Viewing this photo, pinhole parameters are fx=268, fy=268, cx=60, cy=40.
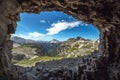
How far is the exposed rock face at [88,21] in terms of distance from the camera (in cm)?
2869

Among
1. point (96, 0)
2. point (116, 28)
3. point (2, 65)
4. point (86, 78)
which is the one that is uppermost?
point (96, 0)

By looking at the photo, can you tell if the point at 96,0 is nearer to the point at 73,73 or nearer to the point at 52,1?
the point at 52,1

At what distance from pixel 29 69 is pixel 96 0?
48.5 feet

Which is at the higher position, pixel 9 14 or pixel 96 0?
pixel 96 0

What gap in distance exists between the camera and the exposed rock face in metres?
28.7

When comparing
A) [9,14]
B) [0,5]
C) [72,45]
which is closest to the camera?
[0,5]

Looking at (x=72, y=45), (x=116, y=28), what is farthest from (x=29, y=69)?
(x=72, y=45)

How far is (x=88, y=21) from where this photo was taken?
132 ft

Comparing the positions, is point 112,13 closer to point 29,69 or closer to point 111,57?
point 111,57

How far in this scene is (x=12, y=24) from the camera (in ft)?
101

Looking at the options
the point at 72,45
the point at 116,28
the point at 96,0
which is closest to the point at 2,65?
the point at 96,0

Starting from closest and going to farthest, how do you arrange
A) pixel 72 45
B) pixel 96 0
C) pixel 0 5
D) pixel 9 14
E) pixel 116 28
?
pixel 0 5 → pixel 9 14 → pixel 96 0 → pixel 116 28 → pixel 72 45

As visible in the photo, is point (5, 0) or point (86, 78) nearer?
point (5, 0)

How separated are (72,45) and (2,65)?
130678 millimetres
